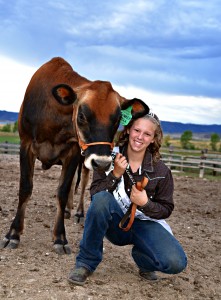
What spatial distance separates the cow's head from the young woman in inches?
6.1

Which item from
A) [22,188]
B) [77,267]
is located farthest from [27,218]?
[77,267]

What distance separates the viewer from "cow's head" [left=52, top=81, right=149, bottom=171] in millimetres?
4137

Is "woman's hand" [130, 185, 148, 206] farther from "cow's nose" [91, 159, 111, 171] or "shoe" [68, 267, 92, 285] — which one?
"shoe" [68, 267, 92, 285]

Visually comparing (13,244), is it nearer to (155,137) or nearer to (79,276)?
(79,276)

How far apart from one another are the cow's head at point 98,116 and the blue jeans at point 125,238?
1.13ft

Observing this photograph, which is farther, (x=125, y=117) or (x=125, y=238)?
(x=125, y=117)

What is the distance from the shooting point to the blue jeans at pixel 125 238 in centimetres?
401

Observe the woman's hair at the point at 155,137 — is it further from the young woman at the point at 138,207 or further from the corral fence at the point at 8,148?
the corral fence at the point at 8,148

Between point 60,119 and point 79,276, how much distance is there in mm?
1954

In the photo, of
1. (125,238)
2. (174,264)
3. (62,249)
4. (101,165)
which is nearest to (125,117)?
(101,165)

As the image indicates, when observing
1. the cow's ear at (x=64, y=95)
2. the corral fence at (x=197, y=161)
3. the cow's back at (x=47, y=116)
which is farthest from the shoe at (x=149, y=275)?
the corral fence at (x=197, y=161)

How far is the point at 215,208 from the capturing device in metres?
9.77

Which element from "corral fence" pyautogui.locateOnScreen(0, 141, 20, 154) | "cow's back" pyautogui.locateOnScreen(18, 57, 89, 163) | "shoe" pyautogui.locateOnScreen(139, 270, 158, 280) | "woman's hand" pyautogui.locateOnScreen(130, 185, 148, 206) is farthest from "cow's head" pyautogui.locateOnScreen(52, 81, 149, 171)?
"corral fence" pyautogui.locateOnScreen(0, 141, 20, 154)

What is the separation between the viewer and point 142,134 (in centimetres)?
410
